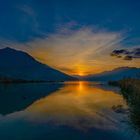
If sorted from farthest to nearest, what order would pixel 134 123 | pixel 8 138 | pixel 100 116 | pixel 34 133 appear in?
pixel 100 116 → pixel 134 123 → pixel 34 133 → pixel 8 138

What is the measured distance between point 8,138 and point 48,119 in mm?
6755

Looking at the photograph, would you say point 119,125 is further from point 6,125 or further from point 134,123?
point 6,125

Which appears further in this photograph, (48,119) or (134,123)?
(48,119)

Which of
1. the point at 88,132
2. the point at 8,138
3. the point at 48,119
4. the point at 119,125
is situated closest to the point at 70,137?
the point at 88,132

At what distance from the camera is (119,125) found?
1838 centimetres

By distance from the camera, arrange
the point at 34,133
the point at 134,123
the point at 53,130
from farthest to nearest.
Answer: the point at 134,123
the point at 53,130
the point at 34,133

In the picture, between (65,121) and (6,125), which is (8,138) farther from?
(65,121)

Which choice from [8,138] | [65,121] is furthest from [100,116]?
[8,138]

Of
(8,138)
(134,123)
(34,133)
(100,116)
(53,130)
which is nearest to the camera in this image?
(8,138)

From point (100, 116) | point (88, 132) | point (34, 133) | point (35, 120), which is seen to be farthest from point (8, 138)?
point (100, 116)

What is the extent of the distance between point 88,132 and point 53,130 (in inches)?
85.2

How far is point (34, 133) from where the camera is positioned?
1566 cm

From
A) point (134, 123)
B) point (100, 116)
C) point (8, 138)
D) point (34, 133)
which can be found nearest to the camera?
point (8, 138)

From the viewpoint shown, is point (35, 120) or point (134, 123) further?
point (35, 120)
